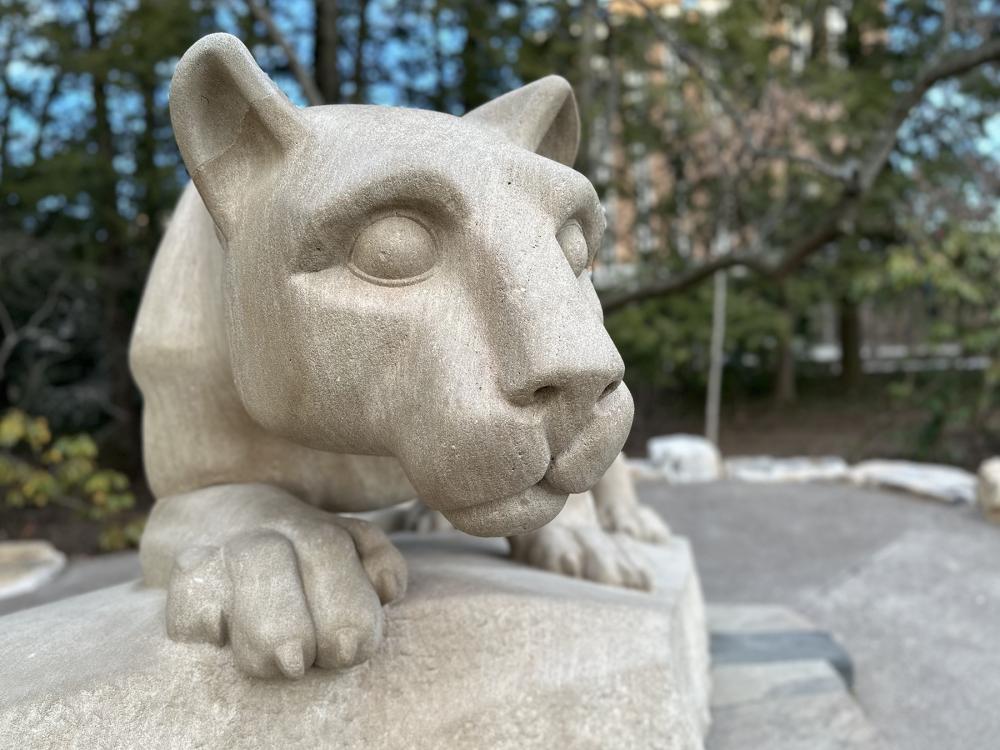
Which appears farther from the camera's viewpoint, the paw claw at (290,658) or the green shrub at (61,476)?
the green shrub at (61,476)

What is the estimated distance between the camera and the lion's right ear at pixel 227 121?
4.09ft

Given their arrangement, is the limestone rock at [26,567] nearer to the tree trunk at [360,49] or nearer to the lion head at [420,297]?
the lion head at [420,297]

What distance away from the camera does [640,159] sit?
7.52 metres

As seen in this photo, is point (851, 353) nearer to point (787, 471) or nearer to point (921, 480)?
point (787, 471)

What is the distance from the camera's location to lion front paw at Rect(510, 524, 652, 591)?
1.92 meters

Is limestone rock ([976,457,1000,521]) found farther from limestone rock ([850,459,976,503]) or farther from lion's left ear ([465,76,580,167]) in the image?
lion's left ear ([465,76,580,167])

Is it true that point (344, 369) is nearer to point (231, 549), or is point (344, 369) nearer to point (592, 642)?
point (231, 549)

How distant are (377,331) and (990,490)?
4.74m

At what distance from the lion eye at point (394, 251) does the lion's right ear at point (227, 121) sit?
0.76 feet

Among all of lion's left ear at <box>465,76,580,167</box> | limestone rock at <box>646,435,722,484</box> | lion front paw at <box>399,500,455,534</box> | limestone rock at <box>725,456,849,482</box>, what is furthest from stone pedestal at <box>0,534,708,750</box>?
limestone rock at <box>725,456,849,482</box>

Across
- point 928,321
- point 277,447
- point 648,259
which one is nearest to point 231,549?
point 277,447

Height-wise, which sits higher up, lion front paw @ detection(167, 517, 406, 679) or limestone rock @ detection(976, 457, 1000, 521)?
lion front paw @ detection(167, 517, 406, 679)

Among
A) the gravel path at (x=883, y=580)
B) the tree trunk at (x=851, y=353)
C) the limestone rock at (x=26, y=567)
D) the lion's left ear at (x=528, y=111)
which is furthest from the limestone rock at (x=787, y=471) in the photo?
the lion's left ear at (x=528, y=111)

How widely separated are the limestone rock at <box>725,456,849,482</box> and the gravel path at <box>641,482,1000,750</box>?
354 millimetres
